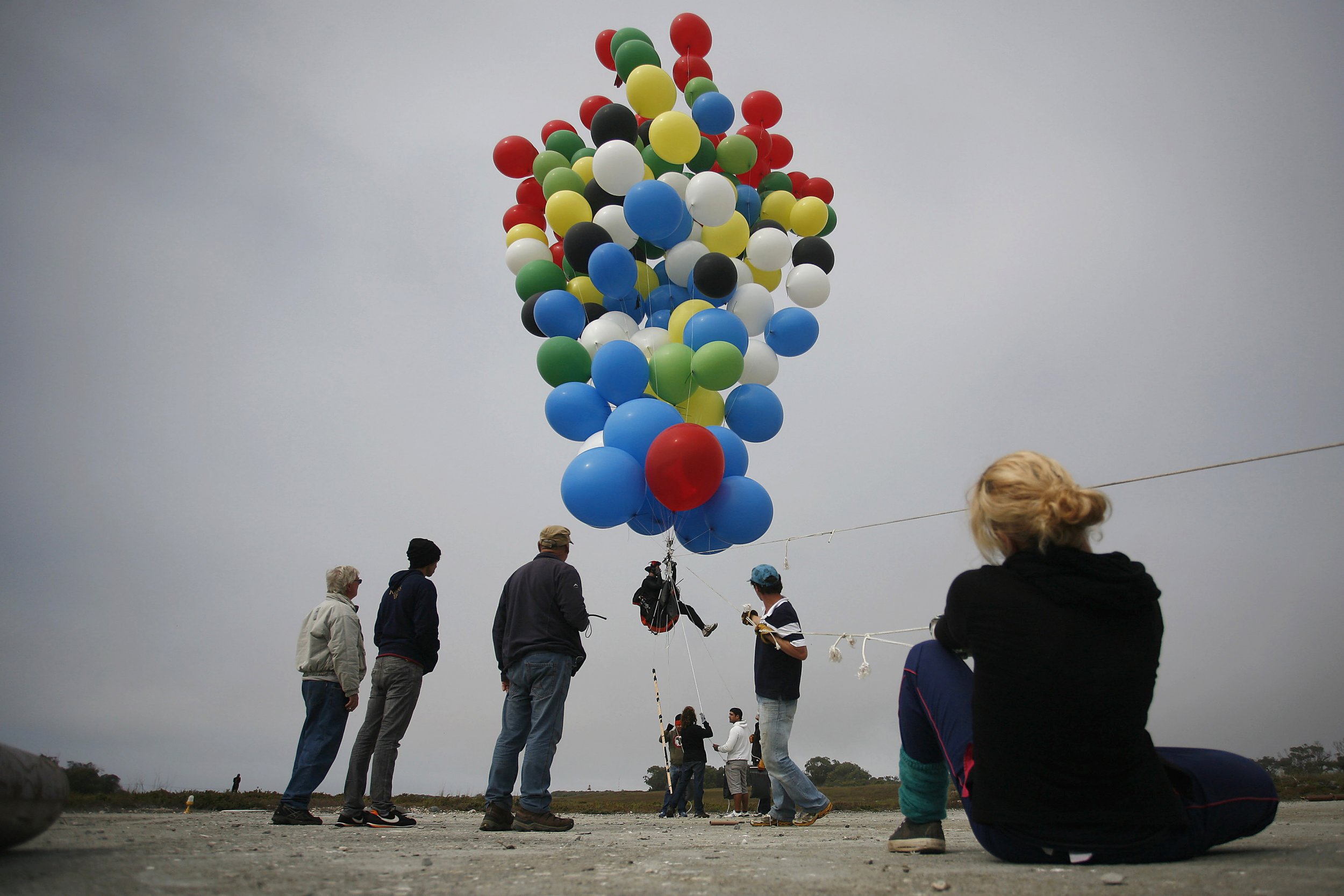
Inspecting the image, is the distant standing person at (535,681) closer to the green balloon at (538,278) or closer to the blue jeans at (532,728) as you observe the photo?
the blue jeans at (532,728)

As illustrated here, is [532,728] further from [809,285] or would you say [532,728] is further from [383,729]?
[809,285]

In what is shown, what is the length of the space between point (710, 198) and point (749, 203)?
91 centimetres

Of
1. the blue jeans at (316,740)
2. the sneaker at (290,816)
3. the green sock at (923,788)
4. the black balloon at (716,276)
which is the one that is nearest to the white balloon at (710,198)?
the black balloon at (716,276)

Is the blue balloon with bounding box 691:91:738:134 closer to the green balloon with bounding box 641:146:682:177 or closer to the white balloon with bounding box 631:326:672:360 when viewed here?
the green balloon with bounding box 641:146:682:177

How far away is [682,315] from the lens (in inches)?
193

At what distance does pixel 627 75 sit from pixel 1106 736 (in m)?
5.75

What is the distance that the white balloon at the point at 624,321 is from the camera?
5113 mm

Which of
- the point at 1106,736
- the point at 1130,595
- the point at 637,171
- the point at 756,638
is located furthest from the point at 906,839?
the point at 637,171

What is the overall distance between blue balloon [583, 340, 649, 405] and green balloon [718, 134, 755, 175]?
6.03 ft

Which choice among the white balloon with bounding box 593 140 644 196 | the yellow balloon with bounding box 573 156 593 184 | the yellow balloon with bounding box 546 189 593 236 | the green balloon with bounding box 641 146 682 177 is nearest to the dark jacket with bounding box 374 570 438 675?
the yellow balloon with bounding box 546 189 593 236

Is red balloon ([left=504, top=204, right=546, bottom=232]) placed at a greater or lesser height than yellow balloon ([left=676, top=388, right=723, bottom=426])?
greater

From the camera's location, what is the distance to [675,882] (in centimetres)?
134

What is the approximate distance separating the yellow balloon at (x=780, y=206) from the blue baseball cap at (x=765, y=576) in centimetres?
293

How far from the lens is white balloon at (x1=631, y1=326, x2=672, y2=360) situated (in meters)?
4.92
